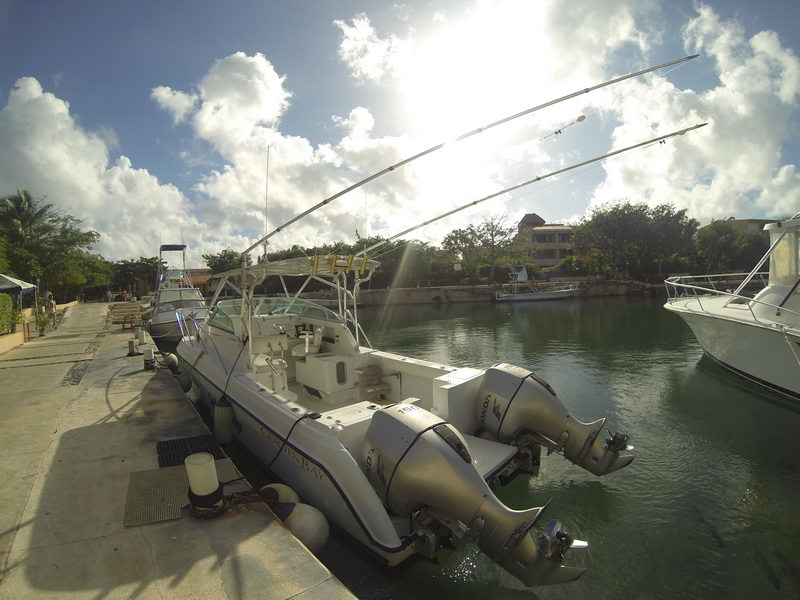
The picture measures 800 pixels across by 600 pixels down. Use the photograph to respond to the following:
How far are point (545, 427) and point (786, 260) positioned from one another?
27.5 ft

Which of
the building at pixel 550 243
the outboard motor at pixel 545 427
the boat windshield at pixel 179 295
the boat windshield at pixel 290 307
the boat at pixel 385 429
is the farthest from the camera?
the building at pixel 550 243

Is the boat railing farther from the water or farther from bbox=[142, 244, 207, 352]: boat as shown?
bbox=[142, 244, 207, 352]: boat

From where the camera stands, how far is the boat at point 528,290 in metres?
38.1

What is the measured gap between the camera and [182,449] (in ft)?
16.9

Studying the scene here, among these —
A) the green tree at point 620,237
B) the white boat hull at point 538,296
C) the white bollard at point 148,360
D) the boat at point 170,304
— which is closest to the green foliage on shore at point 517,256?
the green tree at point 620,237

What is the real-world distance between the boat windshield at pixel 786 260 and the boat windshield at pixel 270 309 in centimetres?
955

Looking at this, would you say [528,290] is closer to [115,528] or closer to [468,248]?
[468,248]

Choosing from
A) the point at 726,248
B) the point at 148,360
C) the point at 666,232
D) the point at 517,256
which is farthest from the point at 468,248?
the point at 148,360

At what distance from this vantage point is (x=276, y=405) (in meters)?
4.83

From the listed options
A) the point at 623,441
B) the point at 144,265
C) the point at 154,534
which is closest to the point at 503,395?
the point at 623,441

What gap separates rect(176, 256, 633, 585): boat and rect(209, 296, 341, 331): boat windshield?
3cm

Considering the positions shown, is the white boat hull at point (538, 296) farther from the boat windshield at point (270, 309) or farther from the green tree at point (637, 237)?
the boat windshield at point (270, 309)

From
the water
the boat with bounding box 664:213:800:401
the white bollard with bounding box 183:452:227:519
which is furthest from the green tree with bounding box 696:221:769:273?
the white bollard with bounding box 183:452:227:519

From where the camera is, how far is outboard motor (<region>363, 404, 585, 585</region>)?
311cm
